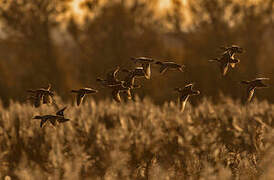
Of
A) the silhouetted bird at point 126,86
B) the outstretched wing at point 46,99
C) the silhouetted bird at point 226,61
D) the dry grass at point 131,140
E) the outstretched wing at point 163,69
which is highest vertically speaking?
the silhouetted bird at point 226,61

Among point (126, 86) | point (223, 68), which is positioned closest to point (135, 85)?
point (126, 86)

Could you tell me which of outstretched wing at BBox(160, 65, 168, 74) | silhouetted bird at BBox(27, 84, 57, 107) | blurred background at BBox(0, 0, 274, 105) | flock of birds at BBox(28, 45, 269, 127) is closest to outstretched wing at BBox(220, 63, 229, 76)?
flock of birds at BBox(28, 45, 269, 127)

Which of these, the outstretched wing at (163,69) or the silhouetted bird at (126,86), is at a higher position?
the outstretched wing at (163,69)

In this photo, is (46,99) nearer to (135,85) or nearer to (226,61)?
(135,85)

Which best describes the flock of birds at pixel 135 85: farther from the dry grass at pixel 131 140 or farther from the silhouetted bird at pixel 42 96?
the dry grass at pixel 131 140

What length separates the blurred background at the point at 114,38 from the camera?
19.4 meters

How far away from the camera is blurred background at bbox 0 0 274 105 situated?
19438 millimetres

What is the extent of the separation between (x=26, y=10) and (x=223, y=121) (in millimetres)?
17255

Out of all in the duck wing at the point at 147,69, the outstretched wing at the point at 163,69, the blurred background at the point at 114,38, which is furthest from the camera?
the blurred background at the point at 114,38

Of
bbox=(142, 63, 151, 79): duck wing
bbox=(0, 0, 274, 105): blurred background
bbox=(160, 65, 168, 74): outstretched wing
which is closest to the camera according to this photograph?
bbox=(142, 63, 151, 79): duck wing

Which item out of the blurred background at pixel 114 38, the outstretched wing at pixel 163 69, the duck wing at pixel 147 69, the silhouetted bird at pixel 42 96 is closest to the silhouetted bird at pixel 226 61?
the outstretched wing at pixel 163 69

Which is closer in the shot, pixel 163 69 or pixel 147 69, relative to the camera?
pixel 147 69

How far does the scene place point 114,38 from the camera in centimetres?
2205

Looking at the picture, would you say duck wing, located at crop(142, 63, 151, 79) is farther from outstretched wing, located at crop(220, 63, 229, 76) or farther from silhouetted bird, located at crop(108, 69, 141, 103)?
outstretched wing, located at crop(220, 63, 229, 76)
